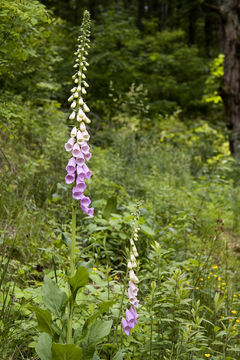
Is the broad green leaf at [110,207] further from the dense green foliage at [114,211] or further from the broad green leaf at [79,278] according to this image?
the broad green leaf at [79,278]

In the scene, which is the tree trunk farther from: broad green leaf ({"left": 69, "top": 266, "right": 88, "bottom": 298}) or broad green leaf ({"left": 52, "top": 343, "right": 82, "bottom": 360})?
broad green leaf ({"left": 52, "top": 343, "right": 82, "bottom": 360})

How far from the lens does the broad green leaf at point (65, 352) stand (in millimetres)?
1637

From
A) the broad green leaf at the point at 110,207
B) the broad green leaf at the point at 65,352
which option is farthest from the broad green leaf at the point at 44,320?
the broad green leaf at the point at 110,207

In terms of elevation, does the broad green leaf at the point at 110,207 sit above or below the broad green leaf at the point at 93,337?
above

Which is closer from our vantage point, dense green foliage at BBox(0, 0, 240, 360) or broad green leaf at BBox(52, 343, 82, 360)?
broad green leaf at BBox(52, 343, 82, 360)

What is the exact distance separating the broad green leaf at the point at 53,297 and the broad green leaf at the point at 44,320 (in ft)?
0.26

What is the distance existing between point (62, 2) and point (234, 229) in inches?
553

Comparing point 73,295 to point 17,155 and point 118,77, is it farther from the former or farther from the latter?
point 118,77

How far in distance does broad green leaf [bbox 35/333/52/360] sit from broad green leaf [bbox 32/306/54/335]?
0.05m

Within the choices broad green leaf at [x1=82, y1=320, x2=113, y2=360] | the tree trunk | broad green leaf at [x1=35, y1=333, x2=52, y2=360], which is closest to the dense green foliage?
broad green leaf at [x1=82, y1=320, x2=113, y2=360]

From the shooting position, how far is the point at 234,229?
525cm

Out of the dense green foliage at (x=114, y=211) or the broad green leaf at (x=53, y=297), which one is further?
the dense green foliage at (x=114, y=211)

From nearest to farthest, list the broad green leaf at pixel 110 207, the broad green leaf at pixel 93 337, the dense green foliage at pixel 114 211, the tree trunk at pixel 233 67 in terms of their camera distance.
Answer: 1. the broad green leaf at pixel 93 337
2. the dense green foliage at pixel 114 211
3. the broad green leaf at pixel 110 207
4. the tree trunk at pixel 233 67

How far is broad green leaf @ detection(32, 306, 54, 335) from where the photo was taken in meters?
1.77
